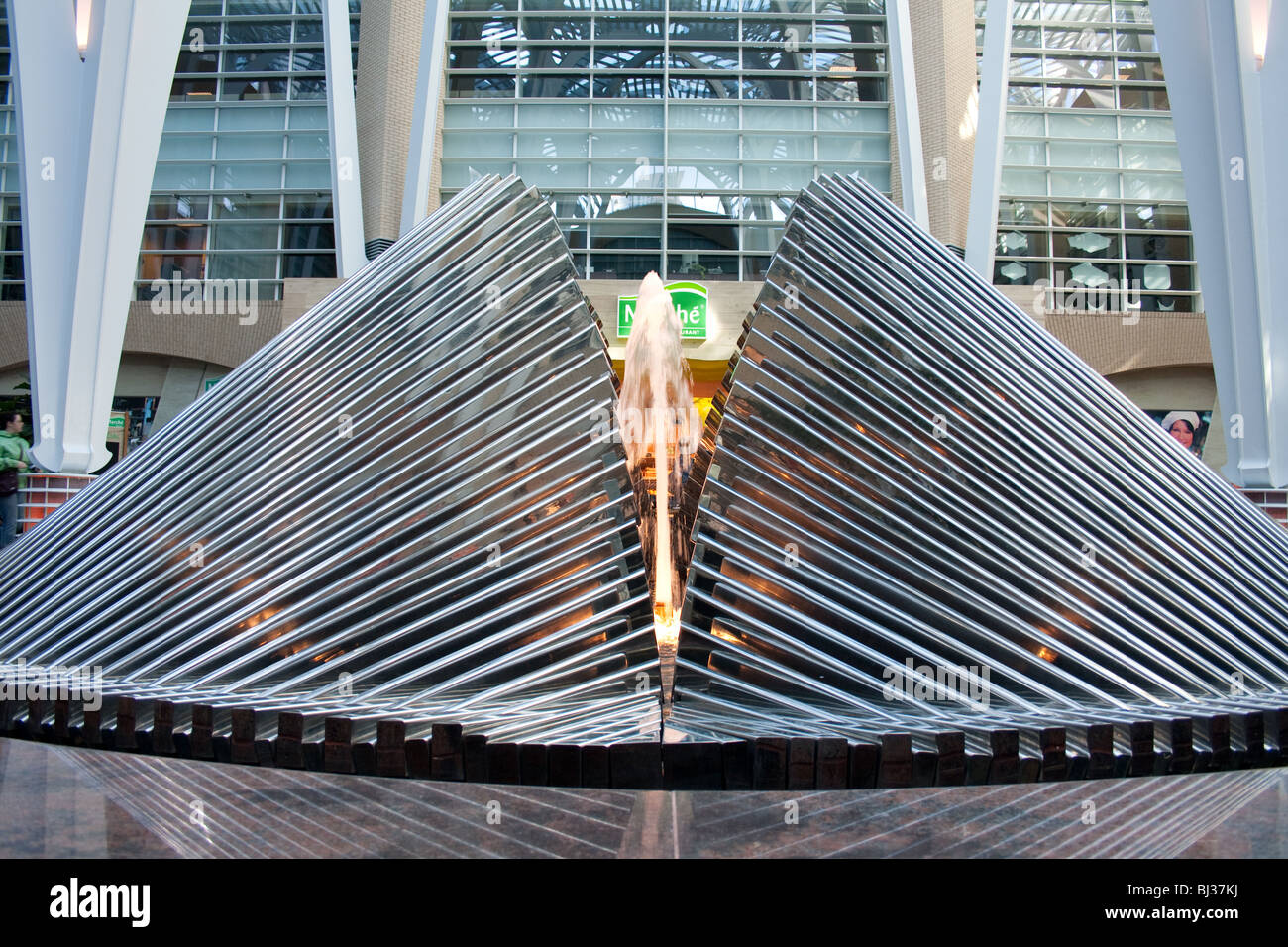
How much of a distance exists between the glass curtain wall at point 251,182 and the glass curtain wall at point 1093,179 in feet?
53.4

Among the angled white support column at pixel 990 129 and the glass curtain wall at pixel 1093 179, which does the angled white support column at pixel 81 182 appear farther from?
the glass curtain wall at pixel 1093 179

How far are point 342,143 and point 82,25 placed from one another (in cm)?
562

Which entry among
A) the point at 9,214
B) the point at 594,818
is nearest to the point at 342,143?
the point at 9,214

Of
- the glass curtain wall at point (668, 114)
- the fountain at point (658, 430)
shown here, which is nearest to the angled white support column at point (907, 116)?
the glass curtain wall at point (668, 114)

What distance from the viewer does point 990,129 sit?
53.3 ft

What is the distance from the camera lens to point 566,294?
452 cm

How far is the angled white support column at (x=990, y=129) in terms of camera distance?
15773mm

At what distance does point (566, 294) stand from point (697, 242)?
19.6 m

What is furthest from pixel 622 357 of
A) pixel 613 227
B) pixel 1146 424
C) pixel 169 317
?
pixel 1146 424

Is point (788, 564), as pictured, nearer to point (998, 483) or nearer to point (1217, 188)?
point (998, 483)

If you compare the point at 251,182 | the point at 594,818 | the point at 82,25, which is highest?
the point at 251,182

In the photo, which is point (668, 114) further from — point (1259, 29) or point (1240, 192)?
point (1240, 192)

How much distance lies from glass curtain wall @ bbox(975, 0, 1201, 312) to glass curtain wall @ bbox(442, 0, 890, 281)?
359cm

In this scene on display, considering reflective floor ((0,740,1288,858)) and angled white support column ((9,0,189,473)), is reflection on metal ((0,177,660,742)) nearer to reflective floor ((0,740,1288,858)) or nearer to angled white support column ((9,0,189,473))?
reflective floor ((0,740,1288,858))
